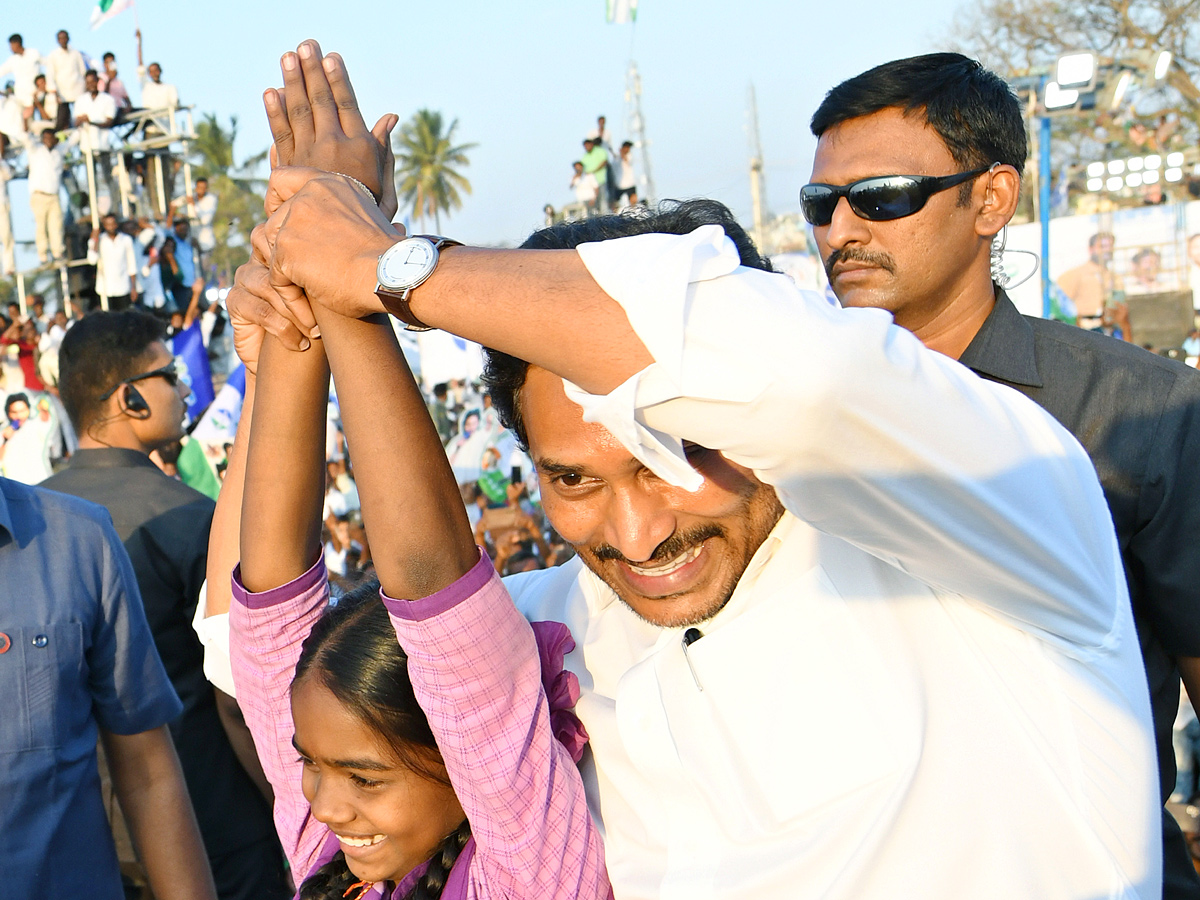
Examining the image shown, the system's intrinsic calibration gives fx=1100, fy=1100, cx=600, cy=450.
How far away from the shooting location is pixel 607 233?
5.74 ft

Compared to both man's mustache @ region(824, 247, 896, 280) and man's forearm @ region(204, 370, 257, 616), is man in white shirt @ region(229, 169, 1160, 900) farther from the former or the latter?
man's mustache @ region(824, 247, 896, 280)

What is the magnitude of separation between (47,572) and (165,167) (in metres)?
21.7

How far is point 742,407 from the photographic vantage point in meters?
1.08

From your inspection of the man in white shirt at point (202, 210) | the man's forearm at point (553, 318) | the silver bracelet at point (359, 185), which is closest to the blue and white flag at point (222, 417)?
the silver bracelet at point (359, 185)

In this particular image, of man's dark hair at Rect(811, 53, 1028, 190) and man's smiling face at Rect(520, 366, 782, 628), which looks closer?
man's smiling face at Rect(520, 366, 782, 628)

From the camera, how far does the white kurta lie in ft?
3.55

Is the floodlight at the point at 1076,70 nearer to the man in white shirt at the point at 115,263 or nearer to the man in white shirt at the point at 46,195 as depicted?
the man in white shirt at the point at 115,263

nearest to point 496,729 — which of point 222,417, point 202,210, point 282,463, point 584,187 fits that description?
point 282,463

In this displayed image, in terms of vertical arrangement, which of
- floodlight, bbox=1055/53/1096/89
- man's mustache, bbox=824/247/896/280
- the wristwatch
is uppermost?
floodlight, bbox=1055/53/1096/89

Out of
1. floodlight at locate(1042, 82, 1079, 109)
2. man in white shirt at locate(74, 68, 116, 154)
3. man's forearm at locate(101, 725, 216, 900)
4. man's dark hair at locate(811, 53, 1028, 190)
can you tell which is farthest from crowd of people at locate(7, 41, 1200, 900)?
man in white shirt at locate(74, 68, 116, 154)

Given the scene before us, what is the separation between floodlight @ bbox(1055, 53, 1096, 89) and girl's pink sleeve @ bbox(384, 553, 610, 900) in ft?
30.9

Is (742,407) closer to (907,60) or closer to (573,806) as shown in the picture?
(573,806)

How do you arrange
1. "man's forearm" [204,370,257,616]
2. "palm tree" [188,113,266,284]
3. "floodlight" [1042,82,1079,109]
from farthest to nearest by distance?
"palm tree" [188,113,266,284] < "floodlight" [1042,82,1079,109] < "man's forearm" [204,370,257,616]

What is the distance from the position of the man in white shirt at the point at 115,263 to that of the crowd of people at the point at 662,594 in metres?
17.2
